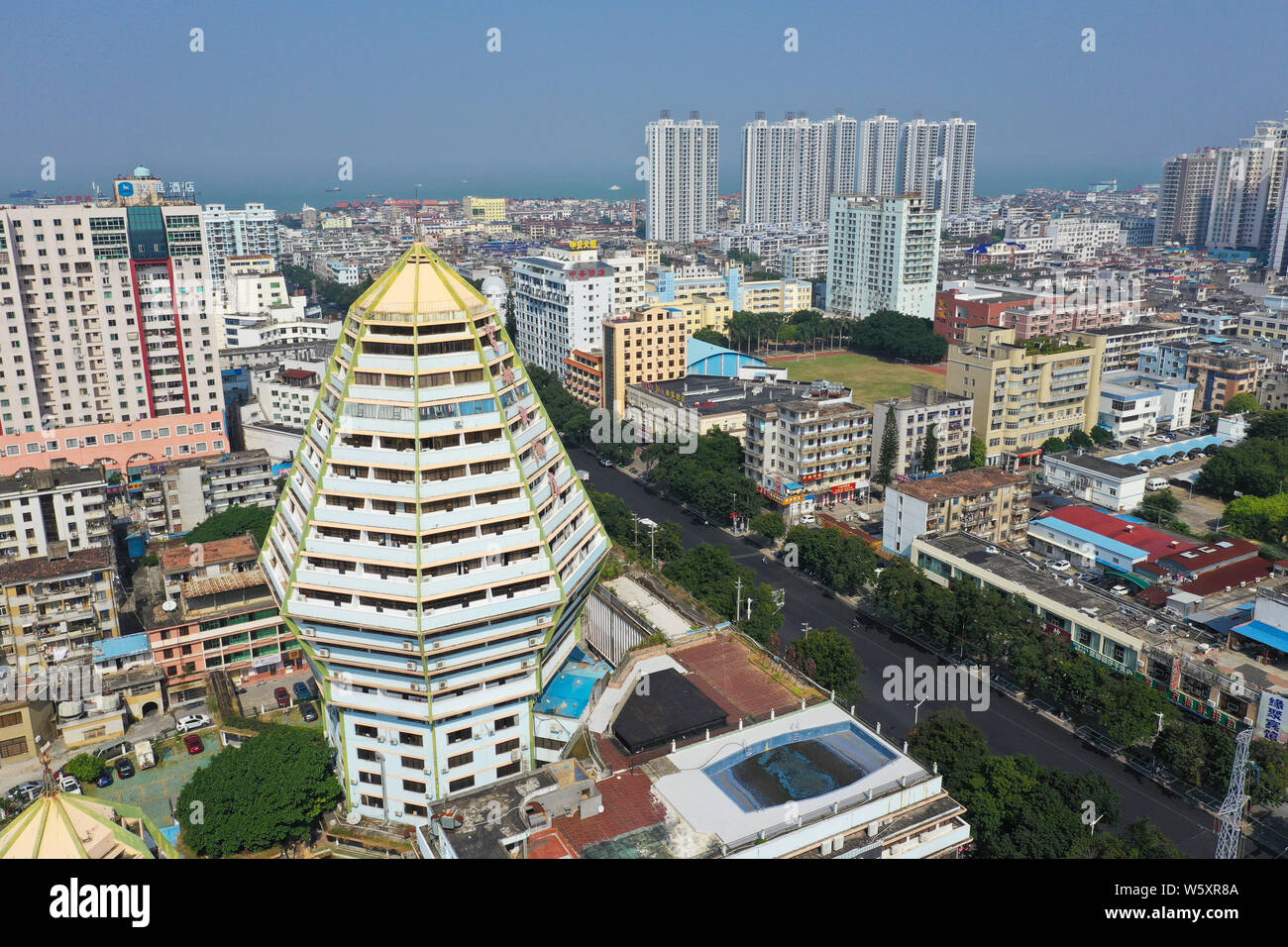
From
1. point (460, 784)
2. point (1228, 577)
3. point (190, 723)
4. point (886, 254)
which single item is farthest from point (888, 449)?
point (886, 254)

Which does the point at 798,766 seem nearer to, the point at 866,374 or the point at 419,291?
the point at 419,291

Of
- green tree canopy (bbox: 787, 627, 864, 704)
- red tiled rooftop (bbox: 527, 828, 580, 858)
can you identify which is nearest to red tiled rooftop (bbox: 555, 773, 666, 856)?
red tiled rooftop (bbox: 527, 828, 580, 858)

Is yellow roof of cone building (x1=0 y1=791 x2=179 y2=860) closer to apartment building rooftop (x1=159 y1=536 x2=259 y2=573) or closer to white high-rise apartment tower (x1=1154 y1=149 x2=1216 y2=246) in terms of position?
apartment building rooftop (x1=159 y1=536 x2=259 y2=573)

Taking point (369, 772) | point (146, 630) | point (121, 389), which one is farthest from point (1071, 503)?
point (121, 389)

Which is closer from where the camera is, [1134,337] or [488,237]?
[1134,337]
